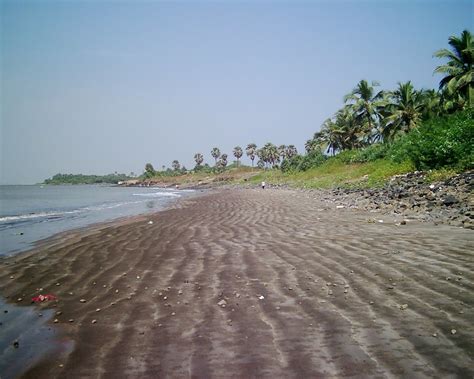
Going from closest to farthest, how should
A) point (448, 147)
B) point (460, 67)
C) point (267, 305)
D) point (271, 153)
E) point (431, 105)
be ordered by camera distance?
point (267, 305)
point (448, 147)
point (460, 67)
point (431, 105)
point (271, 153)

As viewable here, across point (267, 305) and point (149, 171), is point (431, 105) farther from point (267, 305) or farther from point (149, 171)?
point (149, 171)

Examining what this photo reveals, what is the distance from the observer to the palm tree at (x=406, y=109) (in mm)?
40844

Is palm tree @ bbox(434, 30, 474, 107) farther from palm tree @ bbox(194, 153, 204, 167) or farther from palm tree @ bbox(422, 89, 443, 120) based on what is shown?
palm tree @ bbox(194, 153, 204, 167)

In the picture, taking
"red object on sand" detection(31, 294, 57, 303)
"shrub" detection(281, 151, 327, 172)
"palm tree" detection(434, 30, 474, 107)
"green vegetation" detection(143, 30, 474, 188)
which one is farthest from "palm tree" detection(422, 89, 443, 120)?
"red object on sand" detection(31, 294, 57, 303)

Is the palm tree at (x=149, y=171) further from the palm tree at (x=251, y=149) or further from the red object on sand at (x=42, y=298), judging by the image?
the red object on sand at (x=42, y=298)

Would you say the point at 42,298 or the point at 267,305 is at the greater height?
the point at 42,298

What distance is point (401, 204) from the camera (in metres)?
12.9

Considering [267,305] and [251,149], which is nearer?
[267,305]

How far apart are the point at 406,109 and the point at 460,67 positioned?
1032 cm

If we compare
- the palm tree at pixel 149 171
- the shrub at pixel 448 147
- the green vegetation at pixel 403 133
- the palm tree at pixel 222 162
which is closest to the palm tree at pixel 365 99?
the green vegetation at pixel 403 133

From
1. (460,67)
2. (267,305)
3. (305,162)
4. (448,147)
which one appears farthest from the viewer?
(305,162)

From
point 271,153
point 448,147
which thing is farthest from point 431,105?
point 271,153

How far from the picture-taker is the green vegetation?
18509 millimetres

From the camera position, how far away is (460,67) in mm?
31078
